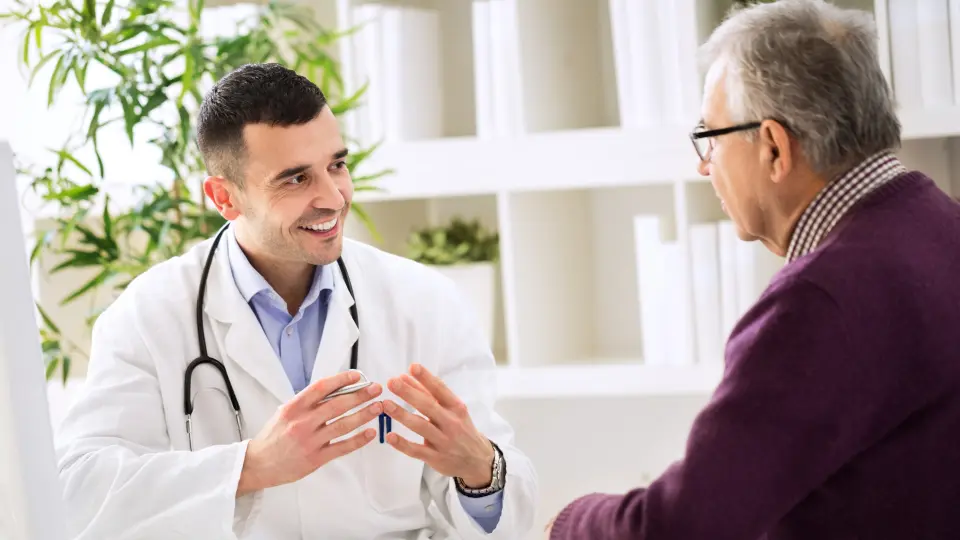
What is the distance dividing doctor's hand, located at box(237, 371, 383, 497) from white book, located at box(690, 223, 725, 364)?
1.23 metres

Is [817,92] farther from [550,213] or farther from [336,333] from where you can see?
[550,213]

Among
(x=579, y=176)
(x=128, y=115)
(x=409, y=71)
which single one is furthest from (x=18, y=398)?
(x=409, y=71)

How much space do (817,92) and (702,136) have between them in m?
0.19

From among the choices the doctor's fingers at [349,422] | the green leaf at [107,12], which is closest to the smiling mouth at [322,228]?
the doctor's fingers at [349,422]

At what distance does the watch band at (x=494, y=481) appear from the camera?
5.78 ft

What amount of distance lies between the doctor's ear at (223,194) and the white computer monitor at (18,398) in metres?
1.02

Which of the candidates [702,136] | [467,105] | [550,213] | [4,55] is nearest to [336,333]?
[702,136]

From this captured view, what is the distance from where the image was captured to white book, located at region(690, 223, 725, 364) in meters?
2.67

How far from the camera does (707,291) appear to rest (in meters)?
2.69

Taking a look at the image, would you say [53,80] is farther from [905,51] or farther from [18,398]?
[905,51]

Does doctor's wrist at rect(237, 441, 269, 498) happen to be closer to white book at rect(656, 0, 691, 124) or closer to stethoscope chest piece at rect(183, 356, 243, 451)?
stethoscope chest piece at rect(183, 356, 243, 451)

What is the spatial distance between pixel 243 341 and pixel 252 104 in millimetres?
396

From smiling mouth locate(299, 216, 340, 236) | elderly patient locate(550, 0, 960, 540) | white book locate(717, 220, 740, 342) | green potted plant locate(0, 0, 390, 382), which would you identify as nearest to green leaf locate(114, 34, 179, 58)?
green potted plant locate(0, 0, 390, 382)

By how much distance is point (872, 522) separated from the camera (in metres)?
1.29
